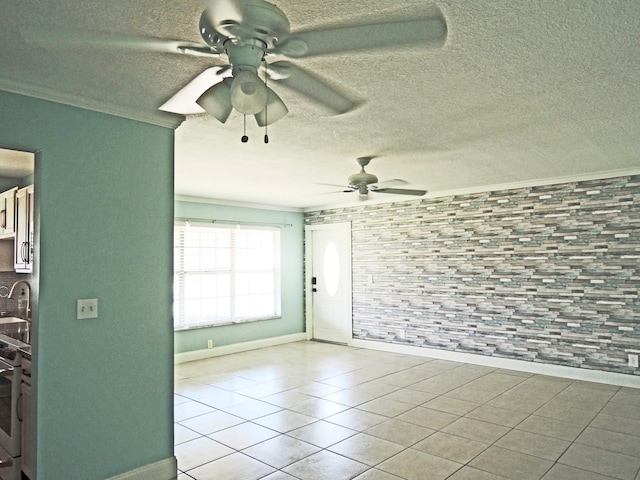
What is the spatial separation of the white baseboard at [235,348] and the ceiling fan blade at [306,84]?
492 centimetres

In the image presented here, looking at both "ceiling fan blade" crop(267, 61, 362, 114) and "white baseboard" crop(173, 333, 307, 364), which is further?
"white baseboard" crop(173, 333, 307, 364)

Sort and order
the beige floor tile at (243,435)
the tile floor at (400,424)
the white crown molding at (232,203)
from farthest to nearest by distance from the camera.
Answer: the white crown molding at (232,203), the beige floor tile at (243,435), the tile floor at (400,424)

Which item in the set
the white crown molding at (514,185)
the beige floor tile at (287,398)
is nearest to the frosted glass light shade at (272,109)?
the beige floor tile at (287,398)

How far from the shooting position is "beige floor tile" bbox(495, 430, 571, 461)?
10.5 feet

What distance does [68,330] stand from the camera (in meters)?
2.59

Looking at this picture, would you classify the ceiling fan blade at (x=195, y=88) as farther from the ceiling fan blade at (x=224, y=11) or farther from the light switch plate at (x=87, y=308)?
the light switch plate at (x=87, y=308)

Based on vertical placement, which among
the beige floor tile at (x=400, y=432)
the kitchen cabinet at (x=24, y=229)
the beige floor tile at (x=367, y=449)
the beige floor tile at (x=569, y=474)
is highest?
the kitchen cabinet at (x=24, y=229)

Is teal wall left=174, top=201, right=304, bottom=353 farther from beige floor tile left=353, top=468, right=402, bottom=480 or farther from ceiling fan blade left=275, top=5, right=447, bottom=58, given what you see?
ceiling fan blade left=275, top=5, right=447, bottom=58

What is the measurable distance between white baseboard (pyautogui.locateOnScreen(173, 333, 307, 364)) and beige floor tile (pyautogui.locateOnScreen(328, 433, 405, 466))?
11.1ft

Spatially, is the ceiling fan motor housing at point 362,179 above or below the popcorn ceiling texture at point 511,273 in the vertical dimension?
above

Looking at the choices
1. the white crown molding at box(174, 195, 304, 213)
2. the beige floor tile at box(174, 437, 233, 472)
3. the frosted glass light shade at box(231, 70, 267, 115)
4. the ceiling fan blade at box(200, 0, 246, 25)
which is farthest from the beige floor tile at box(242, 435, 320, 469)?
the white crown molding at box(174, 195, 304, 213)

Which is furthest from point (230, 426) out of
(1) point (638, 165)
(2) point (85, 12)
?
(1) point (638, 165)

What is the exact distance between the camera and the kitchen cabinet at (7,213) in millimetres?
4055

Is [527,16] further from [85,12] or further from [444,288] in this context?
[444,288]
